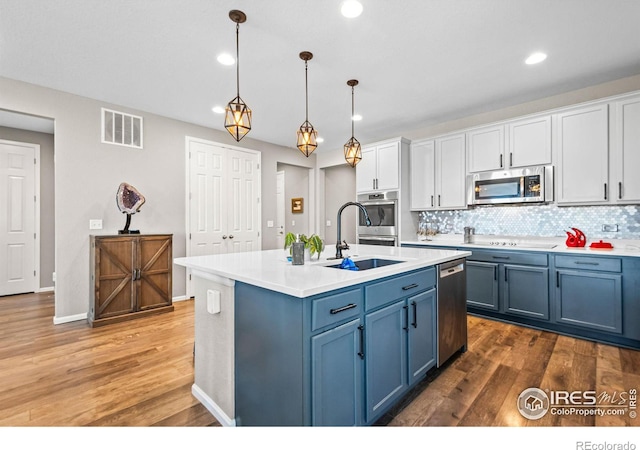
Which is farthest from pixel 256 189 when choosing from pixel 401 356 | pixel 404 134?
pixel 401 356

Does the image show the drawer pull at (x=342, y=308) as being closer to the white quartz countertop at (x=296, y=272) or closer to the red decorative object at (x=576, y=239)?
the white quartz countertop at (x=296, y=272)

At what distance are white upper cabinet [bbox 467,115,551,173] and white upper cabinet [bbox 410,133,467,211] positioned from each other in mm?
171

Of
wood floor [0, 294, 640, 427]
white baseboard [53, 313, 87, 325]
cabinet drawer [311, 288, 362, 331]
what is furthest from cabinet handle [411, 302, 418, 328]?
white baseboard [53, 313, 87, 325]

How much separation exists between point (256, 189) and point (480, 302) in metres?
3.80

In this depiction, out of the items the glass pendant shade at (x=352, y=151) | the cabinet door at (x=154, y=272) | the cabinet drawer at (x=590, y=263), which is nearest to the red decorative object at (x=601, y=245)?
the cabinet drawer at (x=590, y=263)

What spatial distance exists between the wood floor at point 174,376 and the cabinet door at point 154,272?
46 cm

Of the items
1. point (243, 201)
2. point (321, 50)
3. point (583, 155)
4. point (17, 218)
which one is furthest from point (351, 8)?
point (17, 218)

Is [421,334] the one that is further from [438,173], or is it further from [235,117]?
[438,173]

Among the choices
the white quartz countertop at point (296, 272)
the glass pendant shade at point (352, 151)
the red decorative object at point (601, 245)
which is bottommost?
the white quartz countertop at point (296, 272)

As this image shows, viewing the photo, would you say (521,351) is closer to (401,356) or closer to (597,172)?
(401,356)

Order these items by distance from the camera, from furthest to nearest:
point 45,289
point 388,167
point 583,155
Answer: point 45,289, point 388,167, point 583,155

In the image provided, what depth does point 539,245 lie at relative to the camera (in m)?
3.74

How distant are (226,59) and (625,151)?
400 centimetres

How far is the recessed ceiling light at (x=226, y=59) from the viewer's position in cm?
283
